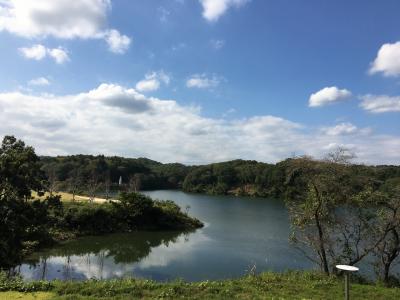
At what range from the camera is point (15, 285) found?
11227mm

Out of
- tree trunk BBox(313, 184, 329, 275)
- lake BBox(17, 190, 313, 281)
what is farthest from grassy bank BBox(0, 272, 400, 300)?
lake BBox(17, 190, 313, 281)

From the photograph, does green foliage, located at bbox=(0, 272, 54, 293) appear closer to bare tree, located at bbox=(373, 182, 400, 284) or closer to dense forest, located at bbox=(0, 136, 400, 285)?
dense forest, located at bbox=(0, 136, 400, 285)

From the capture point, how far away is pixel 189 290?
11.7 meters

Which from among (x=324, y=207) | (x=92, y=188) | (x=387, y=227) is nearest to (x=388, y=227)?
(x=387, y=227)

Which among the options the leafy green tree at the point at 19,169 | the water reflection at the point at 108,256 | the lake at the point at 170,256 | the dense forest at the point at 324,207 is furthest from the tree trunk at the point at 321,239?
the leafy green tree at the point at 19,169

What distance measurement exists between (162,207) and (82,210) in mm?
9651

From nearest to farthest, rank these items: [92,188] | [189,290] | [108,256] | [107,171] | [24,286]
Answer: [24,286] → [189,290] → [108,256] → [92,188] → [107,171]

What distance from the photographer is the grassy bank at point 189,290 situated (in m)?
10.9

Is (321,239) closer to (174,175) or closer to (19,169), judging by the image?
(19,169)

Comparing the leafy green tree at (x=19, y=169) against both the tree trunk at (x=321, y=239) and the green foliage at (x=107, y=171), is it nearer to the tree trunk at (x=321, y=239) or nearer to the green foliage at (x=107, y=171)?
the tree trunk at (x=321, y=239)

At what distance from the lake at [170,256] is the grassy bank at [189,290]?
7036 millimetres

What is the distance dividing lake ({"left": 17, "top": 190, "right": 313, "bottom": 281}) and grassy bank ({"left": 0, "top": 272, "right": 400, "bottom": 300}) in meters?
7.04

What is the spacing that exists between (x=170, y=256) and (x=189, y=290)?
16.7 meters

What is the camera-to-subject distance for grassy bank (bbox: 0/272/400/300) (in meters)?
10.9
